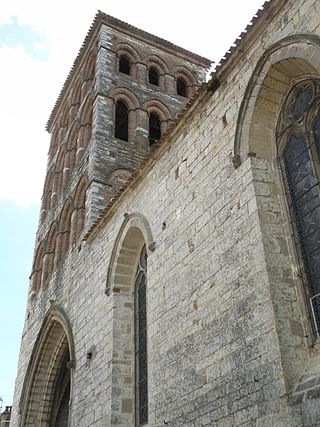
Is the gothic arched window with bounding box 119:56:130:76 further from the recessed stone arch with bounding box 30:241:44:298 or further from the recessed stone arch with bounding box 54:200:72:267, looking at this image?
the recessed stone arch with bounding box 30:241:44:298

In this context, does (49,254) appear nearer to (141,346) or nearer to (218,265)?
(141,346)

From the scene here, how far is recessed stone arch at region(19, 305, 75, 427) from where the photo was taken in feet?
40.4

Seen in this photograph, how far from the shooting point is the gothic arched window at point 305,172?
17.3 ft

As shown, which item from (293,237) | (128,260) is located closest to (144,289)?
(128,260)

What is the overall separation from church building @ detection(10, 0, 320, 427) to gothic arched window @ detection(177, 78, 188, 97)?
7.01 m

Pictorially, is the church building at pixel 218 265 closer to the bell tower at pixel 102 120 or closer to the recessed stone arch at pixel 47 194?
the bell tower at pixel 102 120

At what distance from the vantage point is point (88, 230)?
11.3 metres

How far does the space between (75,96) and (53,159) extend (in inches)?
89.5

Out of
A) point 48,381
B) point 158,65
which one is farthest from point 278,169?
point 158,65

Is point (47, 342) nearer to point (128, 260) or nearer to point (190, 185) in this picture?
point (128, 260)

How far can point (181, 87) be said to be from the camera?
17953 millimetres

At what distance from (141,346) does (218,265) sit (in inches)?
128

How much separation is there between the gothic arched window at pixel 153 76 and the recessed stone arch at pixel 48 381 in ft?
28.3

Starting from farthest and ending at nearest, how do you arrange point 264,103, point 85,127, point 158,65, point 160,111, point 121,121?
point 158,65 → point 160,111 → point 121,121 → point 85,127 → point 264,103
